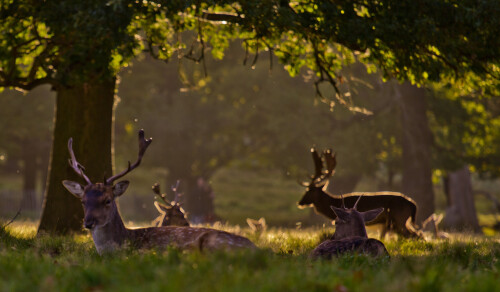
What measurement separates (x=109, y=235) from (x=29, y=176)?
3459 cm

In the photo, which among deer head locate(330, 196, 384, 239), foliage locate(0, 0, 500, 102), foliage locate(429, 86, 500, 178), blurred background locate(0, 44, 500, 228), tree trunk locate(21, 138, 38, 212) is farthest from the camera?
tree trunk locate(21, 138, 38, 212)

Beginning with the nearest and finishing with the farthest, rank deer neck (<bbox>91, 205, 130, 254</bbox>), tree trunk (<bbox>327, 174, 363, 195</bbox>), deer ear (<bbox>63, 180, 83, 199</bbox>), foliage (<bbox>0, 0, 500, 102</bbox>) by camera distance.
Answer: deer neck (<bbox>91, 205, 130, 254</bbox>)
deer ear (<bbox>63, 180, 83, 199</bbox>)
foliage (<bbox>0, 0, 500, 102</bbox>)
tree trunk (<bbox>327, 174, 363, 195</bbox>)

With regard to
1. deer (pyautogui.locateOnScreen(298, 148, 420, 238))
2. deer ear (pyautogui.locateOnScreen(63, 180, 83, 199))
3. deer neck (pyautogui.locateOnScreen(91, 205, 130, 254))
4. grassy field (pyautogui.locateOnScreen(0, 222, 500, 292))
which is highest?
deer ear (pyautogui.locateOnScreen(63, 180, 83, 199))

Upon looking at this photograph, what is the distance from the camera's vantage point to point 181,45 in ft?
44.3

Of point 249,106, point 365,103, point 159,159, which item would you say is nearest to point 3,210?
point 159,159

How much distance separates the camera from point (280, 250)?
931cm

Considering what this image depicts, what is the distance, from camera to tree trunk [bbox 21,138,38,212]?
38.9 meters

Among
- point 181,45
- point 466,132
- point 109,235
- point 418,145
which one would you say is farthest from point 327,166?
point 466,132

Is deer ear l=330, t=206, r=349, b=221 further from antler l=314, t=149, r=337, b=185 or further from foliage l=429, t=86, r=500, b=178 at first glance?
foliage l=429, t=86, r=500, b=178

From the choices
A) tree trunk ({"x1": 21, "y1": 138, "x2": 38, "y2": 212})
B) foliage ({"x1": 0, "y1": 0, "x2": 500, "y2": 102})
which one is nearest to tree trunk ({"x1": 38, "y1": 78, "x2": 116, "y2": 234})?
foliage ({"x1": 0, "y1": 0, "x2": 500, "y2": 102})

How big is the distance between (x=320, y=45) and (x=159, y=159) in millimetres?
23559

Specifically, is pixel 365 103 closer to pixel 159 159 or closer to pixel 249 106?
pixel 249 106

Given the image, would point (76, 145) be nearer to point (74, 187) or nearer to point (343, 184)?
point (74, 187)

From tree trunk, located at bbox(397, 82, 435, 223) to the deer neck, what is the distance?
19653 mm
